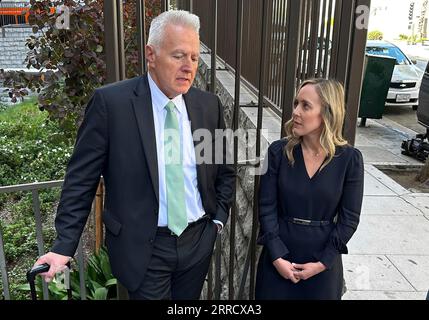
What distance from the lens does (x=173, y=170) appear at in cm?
192

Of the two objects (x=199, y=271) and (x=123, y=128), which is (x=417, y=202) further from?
(x=123, y=128)

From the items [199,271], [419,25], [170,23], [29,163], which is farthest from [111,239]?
[419,25]

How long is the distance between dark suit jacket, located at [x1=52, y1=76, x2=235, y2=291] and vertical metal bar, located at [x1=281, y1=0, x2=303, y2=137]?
678 millimetres

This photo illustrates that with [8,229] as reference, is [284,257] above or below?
above

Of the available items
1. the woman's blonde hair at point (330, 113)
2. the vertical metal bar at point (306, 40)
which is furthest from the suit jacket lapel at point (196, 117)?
the vertical metal bar at point (306, 40)

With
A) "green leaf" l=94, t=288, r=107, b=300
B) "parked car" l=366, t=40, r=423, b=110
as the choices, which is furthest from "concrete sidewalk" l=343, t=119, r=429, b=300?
"parked car" l=366, t=40, r=423, b=110

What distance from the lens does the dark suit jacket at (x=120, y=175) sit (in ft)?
6.00

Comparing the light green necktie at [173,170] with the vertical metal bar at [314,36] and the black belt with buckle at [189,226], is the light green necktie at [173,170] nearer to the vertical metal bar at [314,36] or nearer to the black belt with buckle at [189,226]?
the black belt with buckle at [189,226]

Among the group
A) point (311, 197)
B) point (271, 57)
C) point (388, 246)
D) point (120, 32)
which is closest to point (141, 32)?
point (120, 32)

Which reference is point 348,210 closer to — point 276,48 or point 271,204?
point 271,204

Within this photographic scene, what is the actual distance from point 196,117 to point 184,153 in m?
0.18

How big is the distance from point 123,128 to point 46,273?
0.68 meters

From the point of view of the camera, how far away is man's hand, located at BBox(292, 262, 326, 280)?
82.2 inches

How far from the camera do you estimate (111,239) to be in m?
2.01
